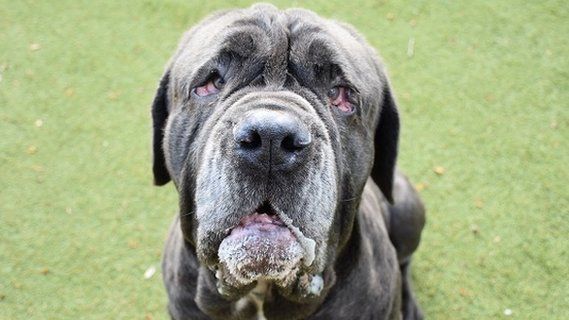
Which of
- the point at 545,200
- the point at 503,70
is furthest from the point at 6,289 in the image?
the point at 503,70

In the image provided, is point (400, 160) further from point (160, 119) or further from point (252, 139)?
point (252, 139)

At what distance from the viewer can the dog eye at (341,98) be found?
2.17 meters

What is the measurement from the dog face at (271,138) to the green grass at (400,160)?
52.6 inches

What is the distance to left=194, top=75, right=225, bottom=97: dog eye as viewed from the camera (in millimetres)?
2160

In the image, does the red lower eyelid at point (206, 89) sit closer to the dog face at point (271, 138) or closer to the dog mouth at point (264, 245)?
the dog face at point (271, 138)

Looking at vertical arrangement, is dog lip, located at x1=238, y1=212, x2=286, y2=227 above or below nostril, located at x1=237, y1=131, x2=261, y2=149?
below

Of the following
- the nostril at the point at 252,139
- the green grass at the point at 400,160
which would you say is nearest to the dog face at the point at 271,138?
the nostril at the point at 252,139

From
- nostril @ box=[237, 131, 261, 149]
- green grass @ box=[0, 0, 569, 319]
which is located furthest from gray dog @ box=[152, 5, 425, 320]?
green grass @ box=[0, 0, 569, 319]

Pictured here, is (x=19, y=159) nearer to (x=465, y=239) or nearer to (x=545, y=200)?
(x=465, y=239)

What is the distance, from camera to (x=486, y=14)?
194 inches

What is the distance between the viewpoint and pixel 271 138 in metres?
1.69

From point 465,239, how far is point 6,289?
9.15 ft

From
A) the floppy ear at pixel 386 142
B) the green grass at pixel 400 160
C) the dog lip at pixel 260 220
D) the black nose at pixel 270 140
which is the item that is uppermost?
the black nose at pixel 270 140

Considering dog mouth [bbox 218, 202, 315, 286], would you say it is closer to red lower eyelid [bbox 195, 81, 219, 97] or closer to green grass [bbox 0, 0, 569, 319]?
red lower eyelid [bbox 195, 81, 219, 97]
